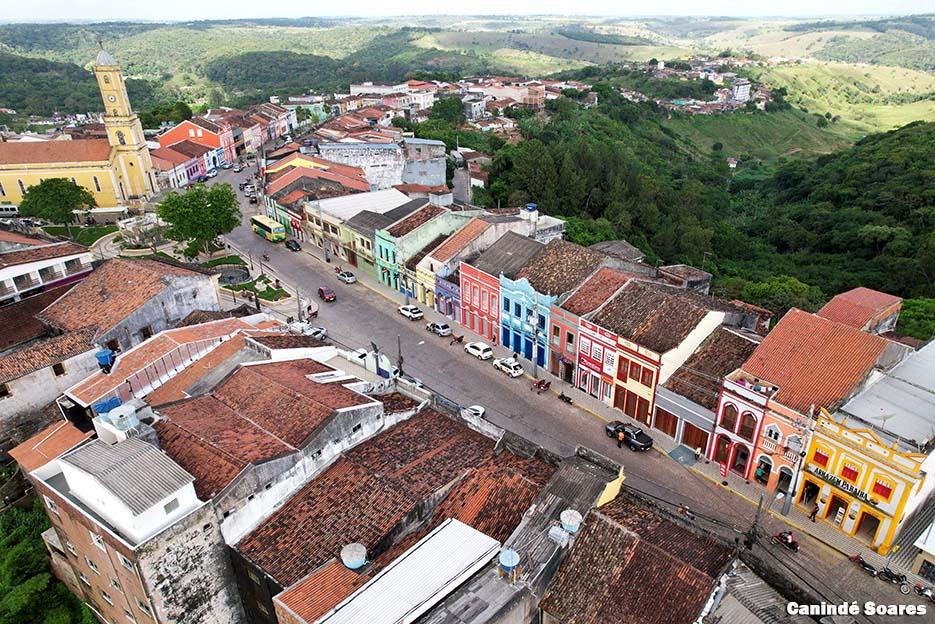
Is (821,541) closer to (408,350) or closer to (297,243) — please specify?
(408,350)

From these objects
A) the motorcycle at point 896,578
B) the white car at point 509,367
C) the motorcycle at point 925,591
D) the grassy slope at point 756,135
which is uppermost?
the motorcycle at point 925,591

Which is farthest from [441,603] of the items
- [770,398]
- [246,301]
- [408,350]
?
[246,301]

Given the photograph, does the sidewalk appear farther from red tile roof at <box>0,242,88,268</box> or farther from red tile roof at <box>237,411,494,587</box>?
red tile roof at <box>0,242,88,268</box>

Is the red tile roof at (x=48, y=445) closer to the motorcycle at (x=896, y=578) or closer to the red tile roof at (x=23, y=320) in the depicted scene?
the red tile roof at (x=23, y=320)

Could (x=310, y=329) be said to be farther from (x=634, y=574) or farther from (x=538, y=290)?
(x=634, y=574)

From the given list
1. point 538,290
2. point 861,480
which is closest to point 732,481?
point 861,480

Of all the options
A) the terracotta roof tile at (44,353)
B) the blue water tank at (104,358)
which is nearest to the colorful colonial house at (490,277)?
the blue water tank at (104,358)
